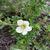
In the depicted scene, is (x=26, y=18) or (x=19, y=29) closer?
(x=19, y=29)

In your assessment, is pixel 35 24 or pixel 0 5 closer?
pixel 35 24

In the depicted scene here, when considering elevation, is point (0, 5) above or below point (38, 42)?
above

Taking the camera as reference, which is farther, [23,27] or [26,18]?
[26,18]

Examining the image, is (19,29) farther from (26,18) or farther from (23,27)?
(26,18)

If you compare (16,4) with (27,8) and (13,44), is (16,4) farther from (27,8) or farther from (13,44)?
(13,44)

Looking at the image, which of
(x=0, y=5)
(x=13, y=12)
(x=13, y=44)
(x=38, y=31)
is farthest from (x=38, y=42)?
(x=0, y=5)

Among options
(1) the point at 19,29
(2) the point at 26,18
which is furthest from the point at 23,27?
(2) the point at 26,18

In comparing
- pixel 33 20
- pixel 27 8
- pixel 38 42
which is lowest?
pixel 38 42
